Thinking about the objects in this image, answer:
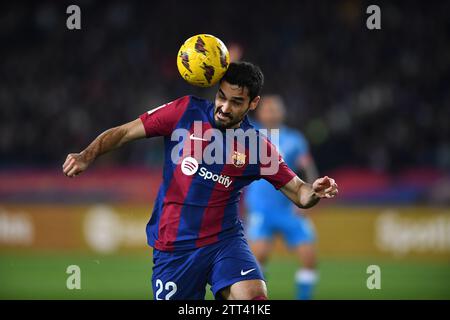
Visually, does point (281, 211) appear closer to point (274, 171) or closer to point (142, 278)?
point (142, 278)

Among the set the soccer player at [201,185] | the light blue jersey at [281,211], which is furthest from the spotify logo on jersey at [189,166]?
the light blue jersey at [281,211]

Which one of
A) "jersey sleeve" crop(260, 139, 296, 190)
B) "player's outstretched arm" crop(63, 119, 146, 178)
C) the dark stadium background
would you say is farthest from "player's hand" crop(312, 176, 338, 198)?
the dark stadium background

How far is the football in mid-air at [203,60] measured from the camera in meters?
5.59

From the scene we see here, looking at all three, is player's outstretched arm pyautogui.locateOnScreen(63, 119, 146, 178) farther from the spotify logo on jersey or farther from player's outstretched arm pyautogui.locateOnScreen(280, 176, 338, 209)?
player's outstretched arm pyautogui.locateOnScreen(280, 176, 338, 209)

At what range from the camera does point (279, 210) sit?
32.9 ft

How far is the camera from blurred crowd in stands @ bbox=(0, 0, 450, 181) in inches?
666

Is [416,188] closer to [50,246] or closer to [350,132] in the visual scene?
[350,132]

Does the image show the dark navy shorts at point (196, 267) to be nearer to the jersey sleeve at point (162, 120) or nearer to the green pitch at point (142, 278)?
the jersey sleeve at point (162, 120)

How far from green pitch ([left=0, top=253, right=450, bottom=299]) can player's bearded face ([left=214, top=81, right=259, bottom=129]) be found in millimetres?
4239

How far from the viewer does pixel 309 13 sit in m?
21.1

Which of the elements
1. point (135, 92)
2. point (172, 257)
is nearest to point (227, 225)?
point (172, 257)

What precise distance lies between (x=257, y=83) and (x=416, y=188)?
Result: 9.77 metres

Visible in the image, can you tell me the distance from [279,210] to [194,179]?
170 inches

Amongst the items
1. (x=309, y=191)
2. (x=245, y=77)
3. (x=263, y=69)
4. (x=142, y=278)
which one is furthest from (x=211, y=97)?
(x=309, y=191)
